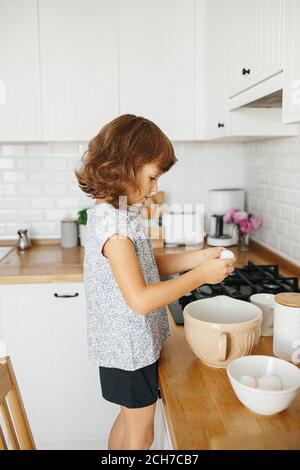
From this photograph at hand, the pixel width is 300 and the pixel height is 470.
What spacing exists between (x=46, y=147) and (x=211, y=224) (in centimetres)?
100

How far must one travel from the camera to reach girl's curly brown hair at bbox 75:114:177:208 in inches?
46.1

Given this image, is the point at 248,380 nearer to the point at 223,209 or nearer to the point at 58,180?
the point at 223,209

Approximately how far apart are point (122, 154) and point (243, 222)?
4.45 ft

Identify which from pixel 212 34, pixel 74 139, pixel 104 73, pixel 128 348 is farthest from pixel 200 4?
pixel 128 348

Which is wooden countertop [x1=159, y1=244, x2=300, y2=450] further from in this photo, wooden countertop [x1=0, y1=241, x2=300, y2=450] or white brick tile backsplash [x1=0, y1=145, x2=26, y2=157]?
white brick tile backsplash [x1=0, y1=145, x2=26, y2=157]

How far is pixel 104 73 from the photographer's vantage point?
87.4 inches

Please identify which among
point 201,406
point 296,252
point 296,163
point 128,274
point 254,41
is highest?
point 254,41

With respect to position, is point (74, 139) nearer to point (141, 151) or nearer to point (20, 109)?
point (20, 109)

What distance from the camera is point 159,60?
7.34 feet

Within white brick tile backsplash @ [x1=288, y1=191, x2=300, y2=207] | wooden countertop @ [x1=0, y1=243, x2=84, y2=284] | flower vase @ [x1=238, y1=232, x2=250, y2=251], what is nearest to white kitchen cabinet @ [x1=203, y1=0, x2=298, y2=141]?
white brick tile backsplash @ [x1=288, y1=191, x2=300, y2=207]

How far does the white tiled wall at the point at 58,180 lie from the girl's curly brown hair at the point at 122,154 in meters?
1.44

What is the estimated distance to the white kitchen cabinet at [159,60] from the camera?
2.21 metres

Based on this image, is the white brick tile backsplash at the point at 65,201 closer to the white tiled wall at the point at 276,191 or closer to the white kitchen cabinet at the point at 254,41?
the white tiled wall at the point at 276,191

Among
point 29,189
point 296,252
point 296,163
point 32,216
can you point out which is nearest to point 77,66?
point 29,189
